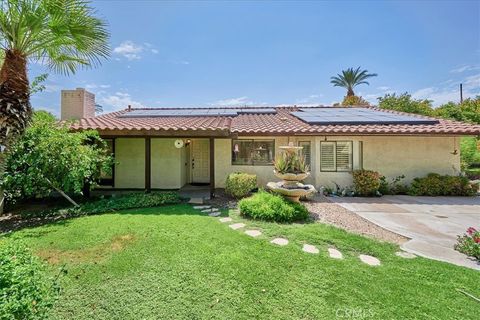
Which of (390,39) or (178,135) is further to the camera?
(390,39)

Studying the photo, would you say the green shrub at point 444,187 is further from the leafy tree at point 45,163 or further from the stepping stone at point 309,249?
the leafy tree at point 45,163

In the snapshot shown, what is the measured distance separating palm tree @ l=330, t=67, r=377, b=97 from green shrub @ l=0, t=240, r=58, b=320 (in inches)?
1192

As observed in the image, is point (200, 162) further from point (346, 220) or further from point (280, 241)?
point (280, 241)

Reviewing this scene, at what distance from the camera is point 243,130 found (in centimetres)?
1042

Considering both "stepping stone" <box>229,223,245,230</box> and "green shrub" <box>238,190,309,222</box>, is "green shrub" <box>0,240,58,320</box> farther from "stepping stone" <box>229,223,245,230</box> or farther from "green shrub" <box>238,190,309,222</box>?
"green shrub" <box>238,190,309,222</box>

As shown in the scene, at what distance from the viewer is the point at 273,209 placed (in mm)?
6582

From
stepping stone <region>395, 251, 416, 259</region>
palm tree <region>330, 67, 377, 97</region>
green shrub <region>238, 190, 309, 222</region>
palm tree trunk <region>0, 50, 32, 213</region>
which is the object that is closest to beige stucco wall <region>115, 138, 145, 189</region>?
green shrub <region>238, 190, 309, 222</region>

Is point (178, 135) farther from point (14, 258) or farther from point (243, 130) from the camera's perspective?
point (14, 258)

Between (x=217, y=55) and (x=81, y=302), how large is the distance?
1333 cm

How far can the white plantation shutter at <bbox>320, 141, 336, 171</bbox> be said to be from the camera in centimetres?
1112

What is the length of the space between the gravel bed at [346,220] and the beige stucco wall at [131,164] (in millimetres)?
8028

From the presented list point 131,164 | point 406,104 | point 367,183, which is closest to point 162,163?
point 131,164

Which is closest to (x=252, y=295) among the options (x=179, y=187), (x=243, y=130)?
(x=243, y=130)

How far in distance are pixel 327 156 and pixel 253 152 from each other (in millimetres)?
3502
